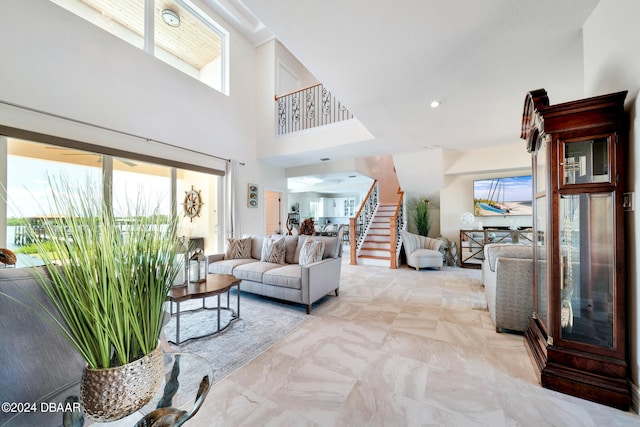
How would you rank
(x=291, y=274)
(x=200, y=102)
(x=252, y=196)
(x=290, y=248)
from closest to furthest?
(x=291, y=274) < (x=290, y=248) < (x=200, y=102) < (x=252, y=196)

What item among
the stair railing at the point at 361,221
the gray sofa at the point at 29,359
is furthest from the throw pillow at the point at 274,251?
the gray sofa at the point at 29,359

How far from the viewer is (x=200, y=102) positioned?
4668 mm

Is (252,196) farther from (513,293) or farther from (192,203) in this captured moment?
(513,293)

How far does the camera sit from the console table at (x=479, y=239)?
507 centimetres

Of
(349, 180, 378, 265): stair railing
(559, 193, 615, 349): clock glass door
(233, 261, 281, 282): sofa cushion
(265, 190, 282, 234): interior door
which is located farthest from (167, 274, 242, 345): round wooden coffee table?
(265, 190, 282, 234): interior door

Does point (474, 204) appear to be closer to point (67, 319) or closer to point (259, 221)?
point (259, 221)

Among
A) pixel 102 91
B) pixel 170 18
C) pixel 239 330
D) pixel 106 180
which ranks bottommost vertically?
pixel 239 330

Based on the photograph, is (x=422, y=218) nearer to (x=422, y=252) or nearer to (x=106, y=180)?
(x=422, y=252)

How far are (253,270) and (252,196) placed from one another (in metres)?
2.83

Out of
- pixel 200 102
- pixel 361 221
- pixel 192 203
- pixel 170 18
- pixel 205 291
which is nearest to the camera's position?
pixel 205 291

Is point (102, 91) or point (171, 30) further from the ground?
point (171, 30)

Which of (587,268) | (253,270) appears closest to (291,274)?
(253,270)

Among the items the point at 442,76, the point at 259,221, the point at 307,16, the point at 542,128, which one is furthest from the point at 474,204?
the point at 307,16

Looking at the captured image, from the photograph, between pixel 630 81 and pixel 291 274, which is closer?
pixel 630 81
